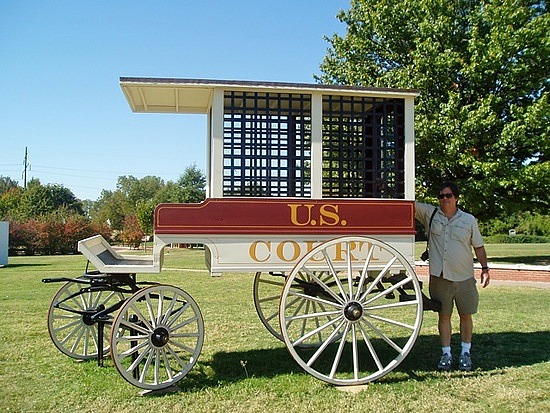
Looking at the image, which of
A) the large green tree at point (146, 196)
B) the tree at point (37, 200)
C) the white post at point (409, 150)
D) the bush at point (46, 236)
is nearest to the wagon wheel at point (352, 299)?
the white post at point (409, 150)

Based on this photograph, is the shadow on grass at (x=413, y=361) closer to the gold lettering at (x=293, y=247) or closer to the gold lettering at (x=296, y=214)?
the gold lettering at (x=293, y=247)

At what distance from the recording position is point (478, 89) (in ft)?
57.2

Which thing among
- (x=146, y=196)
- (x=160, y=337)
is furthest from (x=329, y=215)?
(x=146, y=196)

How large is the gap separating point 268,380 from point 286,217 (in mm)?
1618

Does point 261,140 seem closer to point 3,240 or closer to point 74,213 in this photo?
point 3,240

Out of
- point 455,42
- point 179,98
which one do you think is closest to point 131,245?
point 455,42

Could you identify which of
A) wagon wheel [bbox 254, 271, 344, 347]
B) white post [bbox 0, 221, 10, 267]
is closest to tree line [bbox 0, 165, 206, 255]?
white post [bbox 0, 221, 10, 267]

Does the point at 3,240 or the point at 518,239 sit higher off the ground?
the point at 3,240

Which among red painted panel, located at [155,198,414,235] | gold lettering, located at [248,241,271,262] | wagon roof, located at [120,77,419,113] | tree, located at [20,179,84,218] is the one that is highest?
tree, located at [20,179,84,218]

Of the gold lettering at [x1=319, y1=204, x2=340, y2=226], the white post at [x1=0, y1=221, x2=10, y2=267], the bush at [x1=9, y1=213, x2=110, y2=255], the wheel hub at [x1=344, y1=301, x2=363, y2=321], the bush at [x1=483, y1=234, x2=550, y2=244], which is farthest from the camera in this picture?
the bush at [x1=483, y1=234, x2=550, y2=244]

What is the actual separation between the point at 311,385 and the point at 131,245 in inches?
1423

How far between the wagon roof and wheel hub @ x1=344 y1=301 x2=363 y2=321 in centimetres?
219

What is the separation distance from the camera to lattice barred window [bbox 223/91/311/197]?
580cm

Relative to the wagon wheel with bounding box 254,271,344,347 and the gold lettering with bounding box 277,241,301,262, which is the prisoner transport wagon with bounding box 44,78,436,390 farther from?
the wagon wheel with bounding box 254,271,344,347
